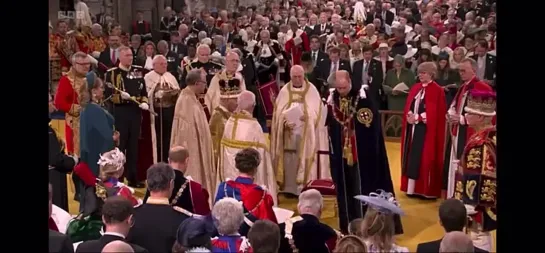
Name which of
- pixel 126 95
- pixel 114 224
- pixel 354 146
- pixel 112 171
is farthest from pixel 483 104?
pixel 126 95

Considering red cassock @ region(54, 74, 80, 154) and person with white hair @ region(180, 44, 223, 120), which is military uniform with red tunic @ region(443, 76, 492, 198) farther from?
red cassock @ region(54, 74, 80, 154)

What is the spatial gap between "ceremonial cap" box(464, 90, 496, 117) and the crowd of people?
0.6 inches

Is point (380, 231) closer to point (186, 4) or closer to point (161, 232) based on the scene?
point (161, 232)

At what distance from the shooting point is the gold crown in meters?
8.81

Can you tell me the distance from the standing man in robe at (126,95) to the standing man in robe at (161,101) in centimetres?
20

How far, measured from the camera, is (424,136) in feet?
38.8

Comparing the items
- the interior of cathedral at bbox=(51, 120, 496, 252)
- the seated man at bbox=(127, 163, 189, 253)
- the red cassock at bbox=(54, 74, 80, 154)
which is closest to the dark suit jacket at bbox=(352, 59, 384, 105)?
the interior of cathedral at bbox=(51, 120, 496, 252)

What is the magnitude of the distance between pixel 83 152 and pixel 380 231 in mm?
5416

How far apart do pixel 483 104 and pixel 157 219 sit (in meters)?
3.47

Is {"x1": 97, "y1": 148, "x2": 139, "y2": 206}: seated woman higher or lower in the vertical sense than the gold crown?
lower

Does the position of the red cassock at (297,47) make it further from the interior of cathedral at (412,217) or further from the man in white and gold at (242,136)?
the man in white and gold at (242,136)

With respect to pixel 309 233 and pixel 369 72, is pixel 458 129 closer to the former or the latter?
pixel 309 233

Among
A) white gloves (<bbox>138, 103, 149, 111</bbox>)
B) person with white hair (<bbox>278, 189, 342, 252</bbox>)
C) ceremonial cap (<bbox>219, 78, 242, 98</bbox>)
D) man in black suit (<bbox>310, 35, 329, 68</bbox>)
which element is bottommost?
person with white hair (<bbox>278, 189, 342, 252</bbox>)

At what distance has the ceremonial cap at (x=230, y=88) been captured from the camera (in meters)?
11.2
